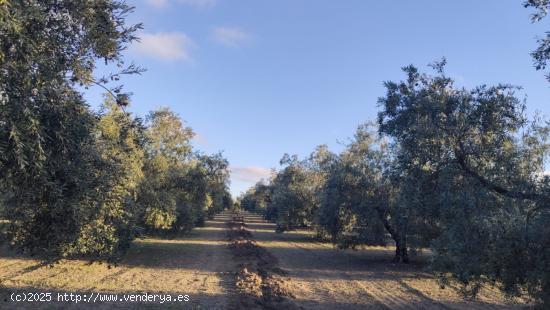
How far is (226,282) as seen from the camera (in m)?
20.7

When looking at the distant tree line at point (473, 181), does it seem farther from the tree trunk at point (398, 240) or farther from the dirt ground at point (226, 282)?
the tree trunk at point (398, 240)

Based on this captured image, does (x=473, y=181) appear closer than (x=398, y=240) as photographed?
Yes

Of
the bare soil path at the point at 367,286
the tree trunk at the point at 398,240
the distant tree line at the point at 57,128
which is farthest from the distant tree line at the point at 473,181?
the tree trunk at the point at 398,240

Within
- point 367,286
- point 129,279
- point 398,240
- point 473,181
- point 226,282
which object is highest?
point 473,181

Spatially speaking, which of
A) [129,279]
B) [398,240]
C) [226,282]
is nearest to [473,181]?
[226,282]

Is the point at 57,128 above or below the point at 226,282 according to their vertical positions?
above

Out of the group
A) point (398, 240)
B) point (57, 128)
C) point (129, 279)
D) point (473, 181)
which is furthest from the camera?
point (398, 240)

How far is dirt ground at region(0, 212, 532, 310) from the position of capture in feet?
53.9

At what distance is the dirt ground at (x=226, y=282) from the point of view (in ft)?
53.9

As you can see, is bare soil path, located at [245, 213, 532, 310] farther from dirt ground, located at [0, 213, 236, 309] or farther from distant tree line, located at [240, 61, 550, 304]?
distant tree line, located at [240, 61, 550, 304]

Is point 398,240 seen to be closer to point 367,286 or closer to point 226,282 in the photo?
point 367,286

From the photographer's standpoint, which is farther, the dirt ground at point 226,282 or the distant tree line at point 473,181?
the dirt ground at point 226,282

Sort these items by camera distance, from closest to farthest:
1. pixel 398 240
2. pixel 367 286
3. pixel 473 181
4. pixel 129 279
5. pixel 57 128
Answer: pixel 57 128 < pixel 473 181 < pixel 129 279 < pixel 367 286 < pixel 398 240

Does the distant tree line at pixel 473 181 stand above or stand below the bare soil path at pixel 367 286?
above
